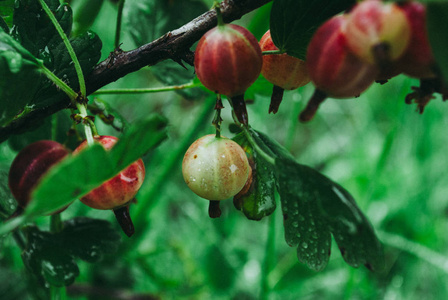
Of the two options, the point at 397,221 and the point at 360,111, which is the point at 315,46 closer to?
the point at 397,221

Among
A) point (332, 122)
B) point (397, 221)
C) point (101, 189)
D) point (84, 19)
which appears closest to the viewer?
point (101, 189)

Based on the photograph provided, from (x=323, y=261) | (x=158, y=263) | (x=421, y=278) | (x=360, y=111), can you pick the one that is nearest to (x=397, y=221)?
(x=421, y=278)

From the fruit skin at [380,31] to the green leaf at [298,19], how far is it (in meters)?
0.13

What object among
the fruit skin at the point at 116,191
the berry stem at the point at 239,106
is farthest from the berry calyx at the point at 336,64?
the fruit skin at the point at 116,191

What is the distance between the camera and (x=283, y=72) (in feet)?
1.47

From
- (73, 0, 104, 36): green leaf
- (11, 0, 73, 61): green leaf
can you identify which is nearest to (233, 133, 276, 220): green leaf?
(11, 0, 73, 61): green leaf

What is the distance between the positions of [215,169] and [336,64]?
0.60 feet

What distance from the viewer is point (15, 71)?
1.24 feet

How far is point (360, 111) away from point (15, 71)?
1.77 m

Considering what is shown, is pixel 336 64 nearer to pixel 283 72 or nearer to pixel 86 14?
pixel 283 72

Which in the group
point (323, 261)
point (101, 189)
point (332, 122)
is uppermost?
point (101, 189)

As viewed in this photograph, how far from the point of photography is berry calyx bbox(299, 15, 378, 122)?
29cm

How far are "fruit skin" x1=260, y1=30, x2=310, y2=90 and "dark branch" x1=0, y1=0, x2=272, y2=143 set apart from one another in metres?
0.06

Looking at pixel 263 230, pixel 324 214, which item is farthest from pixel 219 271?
pixel 324 214
